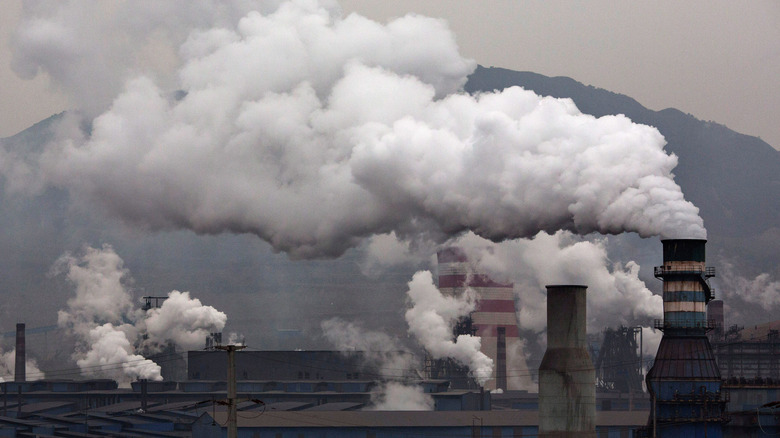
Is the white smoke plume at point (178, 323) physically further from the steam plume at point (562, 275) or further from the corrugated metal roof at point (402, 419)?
the corrugated metal roof at point (402, 419)

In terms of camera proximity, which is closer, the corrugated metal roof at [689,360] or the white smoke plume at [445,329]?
the corrugated metal roof at [689,360]

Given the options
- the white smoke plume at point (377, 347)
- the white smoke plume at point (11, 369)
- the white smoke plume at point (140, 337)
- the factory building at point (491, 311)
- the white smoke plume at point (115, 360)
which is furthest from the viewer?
the white smoke plume at point (11, 369)

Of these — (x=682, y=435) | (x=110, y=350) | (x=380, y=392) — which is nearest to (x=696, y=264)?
(x=682, y=435)

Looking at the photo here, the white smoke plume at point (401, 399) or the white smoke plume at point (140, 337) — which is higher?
the white smoke plume at point (140, 337)

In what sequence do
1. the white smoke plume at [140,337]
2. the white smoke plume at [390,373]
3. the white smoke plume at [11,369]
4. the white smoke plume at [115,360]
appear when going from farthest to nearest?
the white smoke plume at [11,369] < the white smoke plume at [140,337] < the white smoke plume at [115,360] < the white smoke plume at [390,373]

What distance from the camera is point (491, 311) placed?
13788 centimetres

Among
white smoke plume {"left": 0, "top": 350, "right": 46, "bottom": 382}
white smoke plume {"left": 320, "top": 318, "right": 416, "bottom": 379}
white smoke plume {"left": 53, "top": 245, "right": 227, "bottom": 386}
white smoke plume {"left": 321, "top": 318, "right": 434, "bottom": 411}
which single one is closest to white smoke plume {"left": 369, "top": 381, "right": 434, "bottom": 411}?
white smoke plume {"left": 321, "top": 318, "right": 434, "bottom": 411}

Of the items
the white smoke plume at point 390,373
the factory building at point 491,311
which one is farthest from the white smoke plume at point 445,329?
the white smoke plume at point 390,373

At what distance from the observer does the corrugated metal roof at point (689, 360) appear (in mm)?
58906

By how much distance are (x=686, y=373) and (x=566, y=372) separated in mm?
10979

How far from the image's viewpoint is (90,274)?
18412 cm

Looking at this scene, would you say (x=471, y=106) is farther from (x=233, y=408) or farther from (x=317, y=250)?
(x=233, y=408)

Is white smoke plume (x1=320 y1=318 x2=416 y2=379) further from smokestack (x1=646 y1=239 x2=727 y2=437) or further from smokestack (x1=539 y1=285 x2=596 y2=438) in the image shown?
smokestack (x1=539 y1=285 x2=596 y2=438)

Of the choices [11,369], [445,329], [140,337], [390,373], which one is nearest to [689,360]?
[390,373]
